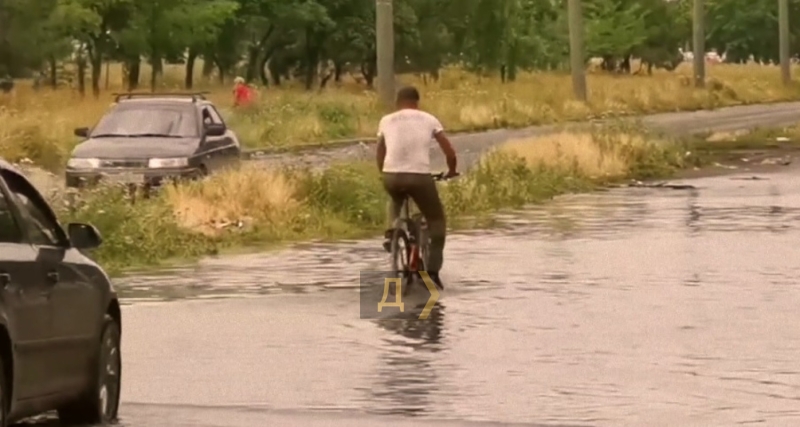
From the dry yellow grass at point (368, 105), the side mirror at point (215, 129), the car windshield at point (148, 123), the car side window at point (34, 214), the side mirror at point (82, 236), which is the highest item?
the car side window at point (34, 214)

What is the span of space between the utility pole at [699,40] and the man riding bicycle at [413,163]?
5662 cm

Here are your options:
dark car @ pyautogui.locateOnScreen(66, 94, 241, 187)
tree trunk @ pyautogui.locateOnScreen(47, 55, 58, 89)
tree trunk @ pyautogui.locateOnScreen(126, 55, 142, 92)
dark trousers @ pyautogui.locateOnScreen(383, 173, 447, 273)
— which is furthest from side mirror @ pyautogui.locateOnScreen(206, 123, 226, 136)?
tree trunk @ pyautogui.locateOnScreen(126, 55, 142, 92)

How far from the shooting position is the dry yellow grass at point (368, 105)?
139 ft

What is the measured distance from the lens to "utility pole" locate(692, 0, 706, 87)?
74.9m

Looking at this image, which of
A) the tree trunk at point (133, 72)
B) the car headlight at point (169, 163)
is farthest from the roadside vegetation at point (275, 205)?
the tree trunk at point (133, 72)

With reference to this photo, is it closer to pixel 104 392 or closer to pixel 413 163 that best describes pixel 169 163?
pixel 413 163

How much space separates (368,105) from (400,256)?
37179 mm

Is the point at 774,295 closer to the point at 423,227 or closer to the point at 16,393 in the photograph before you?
the point at 423,227

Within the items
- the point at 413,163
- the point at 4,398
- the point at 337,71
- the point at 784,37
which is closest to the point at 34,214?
the point at 4,398

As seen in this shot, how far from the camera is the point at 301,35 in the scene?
83.8 m

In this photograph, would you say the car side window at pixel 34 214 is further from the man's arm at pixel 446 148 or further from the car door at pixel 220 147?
the car door at pixel 220 147

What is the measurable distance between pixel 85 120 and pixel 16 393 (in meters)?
37.4

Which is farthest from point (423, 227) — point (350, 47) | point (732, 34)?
point (732, 34)

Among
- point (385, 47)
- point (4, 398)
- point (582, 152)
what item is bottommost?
point (582, 152)
